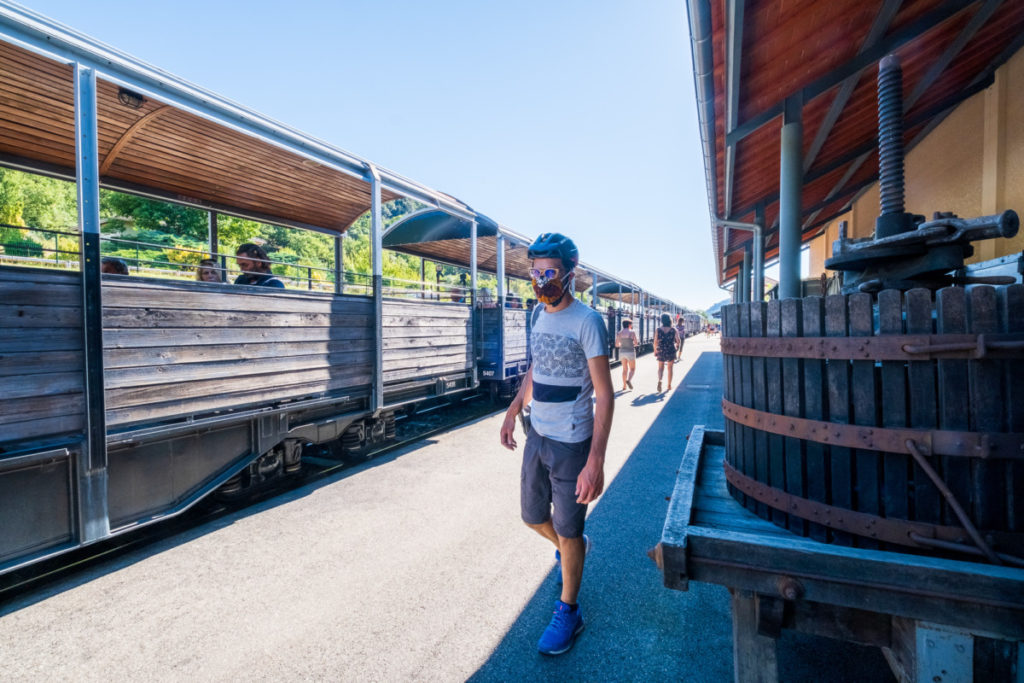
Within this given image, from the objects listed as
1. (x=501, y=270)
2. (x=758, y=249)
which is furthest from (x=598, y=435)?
(x=758, y=249)

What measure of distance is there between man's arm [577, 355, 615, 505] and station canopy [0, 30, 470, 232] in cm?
422

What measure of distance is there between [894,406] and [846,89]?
5.50m

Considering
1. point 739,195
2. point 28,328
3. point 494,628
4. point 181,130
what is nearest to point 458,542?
point 494,628

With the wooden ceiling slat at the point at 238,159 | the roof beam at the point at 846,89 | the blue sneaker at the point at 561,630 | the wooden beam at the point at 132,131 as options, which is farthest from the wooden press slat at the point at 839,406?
the wooden ceiling slat at the point at 238,159

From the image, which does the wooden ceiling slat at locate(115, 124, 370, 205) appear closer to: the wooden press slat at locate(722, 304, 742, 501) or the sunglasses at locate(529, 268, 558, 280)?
the sunglasses at locate(529, 268, 558, 280)

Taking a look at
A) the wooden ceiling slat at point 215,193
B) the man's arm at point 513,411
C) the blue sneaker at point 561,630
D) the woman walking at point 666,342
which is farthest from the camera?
the woman walking at point 666,342

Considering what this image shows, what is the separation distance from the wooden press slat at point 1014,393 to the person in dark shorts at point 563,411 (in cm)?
143

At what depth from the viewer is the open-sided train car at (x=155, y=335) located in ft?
10.1

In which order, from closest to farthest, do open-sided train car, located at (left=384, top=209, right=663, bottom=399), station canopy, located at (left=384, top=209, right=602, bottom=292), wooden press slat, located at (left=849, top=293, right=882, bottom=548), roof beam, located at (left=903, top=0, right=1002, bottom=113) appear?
1. wooden press slat, located at (left=849, top=293, right=882, bottom=548)
2. roof beam, located at (left=903, top=0, right=1002, bottom=113)
3. station canopy, located at (left=384, top=209, right=602, bottom=292)
4. open-sided train car, located at (left=384, top=209, right=663, bottom=399)

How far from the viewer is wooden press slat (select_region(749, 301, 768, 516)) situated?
86.9 inches

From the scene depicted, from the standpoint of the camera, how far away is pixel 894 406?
1698 mm

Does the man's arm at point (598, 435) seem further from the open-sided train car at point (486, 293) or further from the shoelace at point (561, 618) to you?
the open-sided train car at point (486, 293)

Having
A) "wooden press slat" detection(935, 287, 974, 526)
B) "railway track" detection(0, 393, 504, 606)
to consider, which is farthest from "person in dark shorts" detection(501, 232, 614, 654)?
"railway track" detection(0, 393, 504, 606)

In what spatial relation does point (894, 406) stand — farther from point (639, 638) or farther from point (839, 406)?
point (639, 638)
